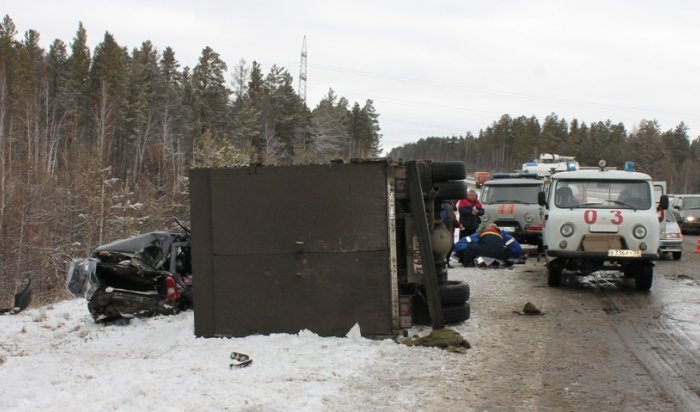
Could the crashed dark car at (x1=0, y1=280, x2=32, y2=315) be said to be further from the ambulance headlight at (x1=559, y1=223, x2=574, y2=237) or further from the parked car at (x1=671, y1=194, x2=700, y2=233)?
the parked car at (x1=671, y1=194, x2=700, y2=233)

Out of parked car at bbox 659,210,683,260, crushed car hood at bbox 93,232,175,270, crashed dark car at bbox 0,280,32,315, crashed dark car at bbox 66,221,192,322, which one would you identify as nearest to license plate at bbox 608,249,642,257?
parked car at bbox 659,210,683,260

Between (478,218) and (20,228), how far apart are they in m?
24.2

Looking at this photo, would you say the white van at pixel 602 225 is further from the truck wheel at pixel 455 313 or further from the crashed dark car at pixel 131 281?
the crashed dark car at pixel 131 281

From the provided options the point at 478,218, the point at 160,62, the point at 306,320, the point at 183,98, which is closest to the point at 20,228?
the point at 478,218

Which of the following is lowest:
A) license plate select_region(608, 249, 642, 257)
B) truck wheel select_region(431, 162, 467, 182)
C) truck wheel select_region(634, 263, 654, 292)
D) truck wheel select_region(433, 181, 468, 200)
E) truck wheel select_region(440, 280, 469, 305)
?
truck wheel select_region(634, 263, 654, 292)

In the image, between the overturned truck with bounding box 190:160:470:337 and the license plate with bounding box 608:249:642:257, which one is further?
the license plate with bounding box 608:249:642:257

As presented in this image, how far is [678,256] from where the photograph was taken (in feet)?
58.3

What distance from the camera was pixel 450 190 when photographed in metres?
8.23

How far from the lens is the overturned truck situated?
7262mm

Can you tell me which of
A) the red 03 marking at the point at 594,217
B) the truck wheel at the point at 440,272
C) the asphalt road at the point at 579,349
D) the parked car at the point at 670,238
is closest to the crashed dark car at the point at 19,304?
the truck wheel at the point at 440,272

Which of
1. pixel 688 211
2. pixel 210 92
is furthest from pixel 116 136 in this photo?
pixel 688 211

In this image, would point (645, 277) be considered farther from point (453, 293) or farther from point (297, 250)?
point (297, 250)

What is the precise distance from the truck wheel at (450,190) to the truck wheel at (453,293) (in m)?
1.17

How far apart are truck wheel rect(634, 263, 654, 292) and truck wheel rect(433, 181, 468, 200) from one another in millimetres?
5215
